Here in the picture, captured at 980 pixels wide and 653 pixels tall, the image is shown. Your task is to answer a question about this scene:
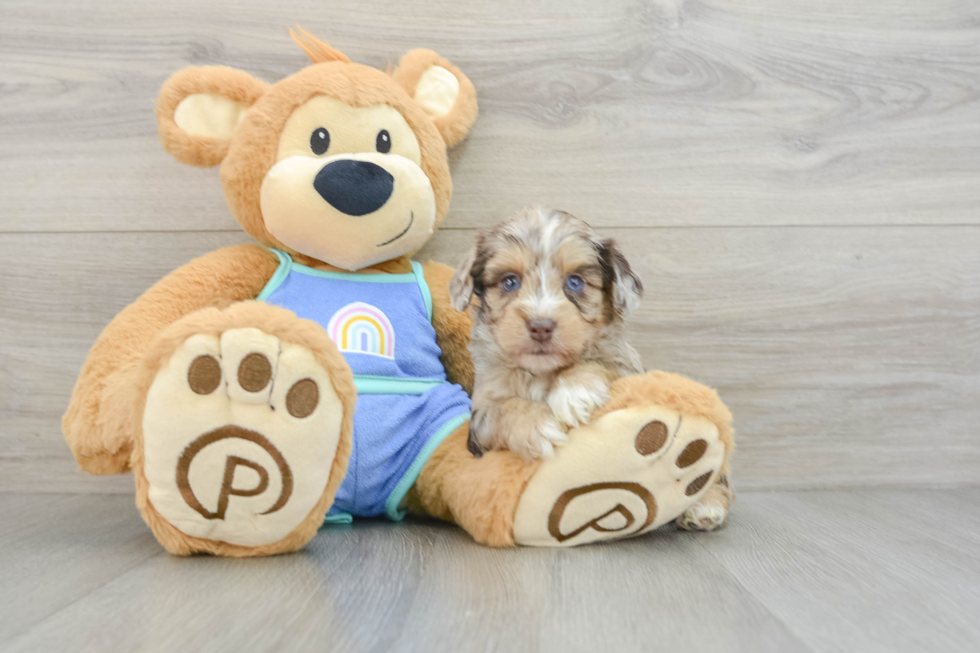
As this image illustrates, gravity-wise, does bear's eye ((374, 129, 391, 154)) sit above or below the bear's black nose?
above

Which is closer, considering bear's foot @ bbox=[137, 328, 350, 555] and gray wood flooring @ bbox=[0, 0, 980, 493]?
bear's foot @ bbox=[137, 328, 350, 555]

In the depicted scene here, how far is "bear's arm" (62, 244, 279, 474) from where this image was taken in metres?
1.35

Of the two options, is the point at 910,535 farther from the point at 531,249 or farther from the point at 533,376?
the point at 531,249

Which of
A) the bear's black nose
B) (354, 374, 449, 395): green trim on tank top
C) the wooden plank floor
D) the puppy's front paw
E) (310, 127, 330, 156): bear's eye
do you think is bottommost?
the wooden plank floor

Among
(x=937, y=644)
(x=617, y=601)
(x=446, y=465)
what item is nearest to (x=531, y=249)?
(x=446, y=465)

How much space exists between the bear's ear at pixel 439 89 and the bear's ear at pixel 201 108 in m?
0.37

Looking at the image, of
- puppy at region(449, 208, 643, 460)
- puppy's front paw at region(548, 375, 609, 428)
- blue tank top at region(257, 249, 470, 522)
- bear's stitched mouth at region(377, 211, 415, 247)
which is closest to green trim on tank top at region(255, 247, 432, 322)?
blue tank top at region(257, 249, 470, 522)

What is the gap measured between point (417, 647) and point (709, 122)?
1.64 m

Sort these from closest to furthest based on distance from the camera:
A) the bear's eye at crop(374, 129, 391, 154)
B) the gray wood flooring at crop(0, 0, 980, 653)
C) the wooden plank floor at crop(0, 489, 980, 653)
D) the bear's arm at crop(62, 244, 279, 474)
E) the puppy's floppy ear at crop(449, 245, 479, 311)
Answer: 1. the wooden plank floor at crop(0, 489, 980, 653)
2. the bear's arm at crop(62, 244, 279, 474)
3. the puppy's floppy ear at crop(449, 245, 479, 311)
4. the bear's eye at crop(374, 129, 391, 154)
5. the gray wood flooring at crop(0, 0, 980, 653)

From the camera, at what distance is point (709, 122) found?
1.95 meters

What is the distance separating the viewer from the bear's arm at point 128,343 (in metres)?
1.35

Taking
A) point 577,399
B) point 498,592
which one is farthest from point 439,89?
point 498,592

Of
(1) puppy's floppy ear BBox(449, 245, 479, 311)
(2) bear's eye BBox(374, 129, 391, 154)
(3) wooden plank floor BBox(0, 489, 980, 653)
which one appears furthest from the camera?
(2) bear's eye BBox(374, 129, 391, 154)

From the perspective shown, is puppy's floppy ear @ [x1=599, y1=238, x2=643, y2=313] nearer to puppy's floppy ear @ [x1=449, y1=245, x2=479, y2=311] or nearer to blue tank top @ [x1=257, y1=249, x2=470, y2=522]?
puppy's floppy ear @ [x1=449, y1=245, x2=479, y2=311]
